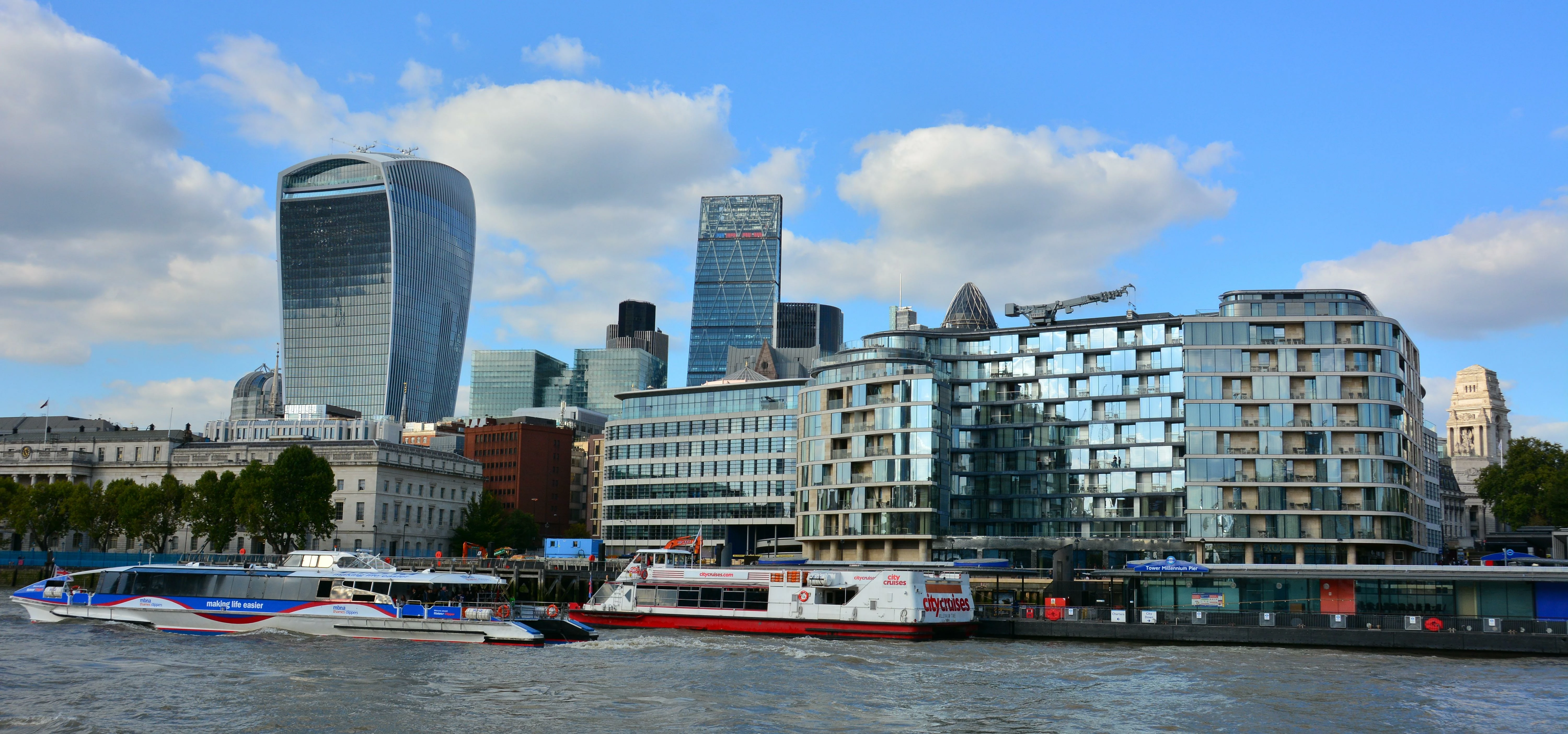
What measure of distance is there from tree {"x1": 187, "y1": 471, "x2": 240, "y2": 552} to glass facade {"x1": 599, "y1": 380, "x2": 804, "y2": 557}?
48.0m

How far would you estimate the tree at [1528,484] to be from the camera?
152875 millimetres

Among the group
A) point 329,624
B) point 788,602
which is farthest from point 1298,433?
point 329,624

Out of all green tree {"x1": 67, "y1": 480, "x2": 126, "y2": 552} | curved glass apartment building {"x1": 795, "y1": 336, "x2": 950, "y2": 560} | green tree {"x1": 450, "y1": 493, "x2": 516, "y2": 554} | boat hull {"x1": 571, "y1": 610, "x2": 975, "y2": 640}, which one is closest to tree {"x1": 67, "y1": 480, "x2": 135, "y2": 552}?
green tree {"x1": 67, "y1": 480, "x2": 126, "y2": 552}

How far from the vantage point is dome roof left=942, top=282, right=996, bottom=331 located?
18725cm

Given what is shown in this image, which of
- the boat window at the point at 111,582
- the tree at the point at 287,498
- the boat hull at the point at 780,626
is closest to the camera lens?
the boat window at the point at 111,582

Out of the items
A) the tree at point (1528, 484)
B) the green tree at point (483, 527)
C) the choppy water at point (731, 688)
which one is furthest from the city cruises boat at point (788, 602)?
the tree at point (1528, 484)

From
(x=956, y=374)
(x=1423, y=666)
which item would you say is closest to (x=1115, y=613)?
(x=1423, y=666)

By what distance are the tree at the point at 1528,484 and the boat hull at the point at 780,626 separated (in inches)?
4158

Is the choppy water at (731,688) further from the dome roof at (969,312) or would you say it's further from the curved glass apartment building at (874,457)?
the dome roof at (969,312)

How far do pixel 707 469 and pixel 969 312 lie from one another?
5124 centimetres

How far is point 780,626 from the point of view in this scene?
269 feet

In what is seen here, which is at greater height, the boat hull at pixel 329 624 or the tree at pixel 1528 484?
the tree at pixel 1528 484

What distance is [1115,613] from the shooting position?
79.4 metres

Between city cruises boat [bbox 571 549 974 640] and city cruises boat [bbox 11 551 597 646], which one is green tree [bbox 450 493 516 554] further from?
city cruises boat [bbox 11 551 597 646]
